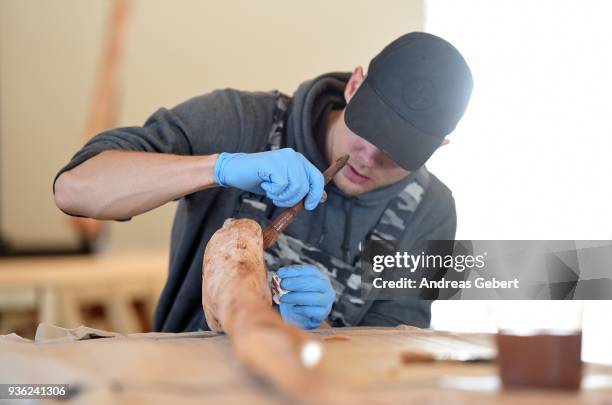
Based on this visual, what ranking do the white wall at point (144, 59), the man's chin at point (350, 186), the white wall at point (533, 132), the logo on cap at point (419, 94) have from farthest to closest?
the white wall at point (144, 59) → the white wall at point (533, 132) → the man's chin at point (350, 186) → the logo on cap at point (419, 94)

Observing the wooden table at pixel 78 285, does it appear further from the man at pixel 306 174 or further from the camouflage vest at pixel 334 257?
the camouflage vest at pixel 334 257

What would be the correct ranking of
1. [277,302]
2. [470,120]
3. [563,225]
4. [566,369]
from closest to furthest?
1. [566,369]
2. [277,302]
3. [563,225]
4. [470,120]

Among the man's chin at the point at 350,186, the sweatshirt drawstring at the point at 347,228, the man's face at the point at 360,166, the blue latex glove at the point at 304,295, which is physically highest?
the man's face at the point at 360,166

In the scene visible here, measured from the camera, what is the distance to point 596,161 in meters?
3.87

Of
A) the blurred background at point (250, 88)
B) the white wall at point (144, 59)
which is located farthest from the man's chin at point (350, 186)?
the white wall at point (144, 59)

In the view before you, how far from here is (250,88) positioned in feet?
16.1

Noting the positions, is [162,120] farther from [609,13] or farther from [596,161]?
[609,13]

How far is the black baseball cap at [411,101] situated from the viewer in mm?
1884

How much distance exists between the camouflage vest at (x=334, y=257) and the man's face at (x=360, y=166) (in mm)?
127

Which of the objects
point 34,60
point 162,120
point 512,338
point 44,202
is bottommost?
point 44,202

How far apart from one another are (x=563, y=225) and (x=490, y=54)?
1011mm

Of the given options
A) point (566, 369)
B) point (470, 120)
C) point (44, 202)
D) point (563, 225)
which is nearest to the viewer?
point (566, 369)

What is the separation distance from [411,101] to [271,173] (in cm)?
41

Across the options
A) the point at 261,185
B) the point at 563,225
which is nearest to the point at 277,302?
the point at 261,185
